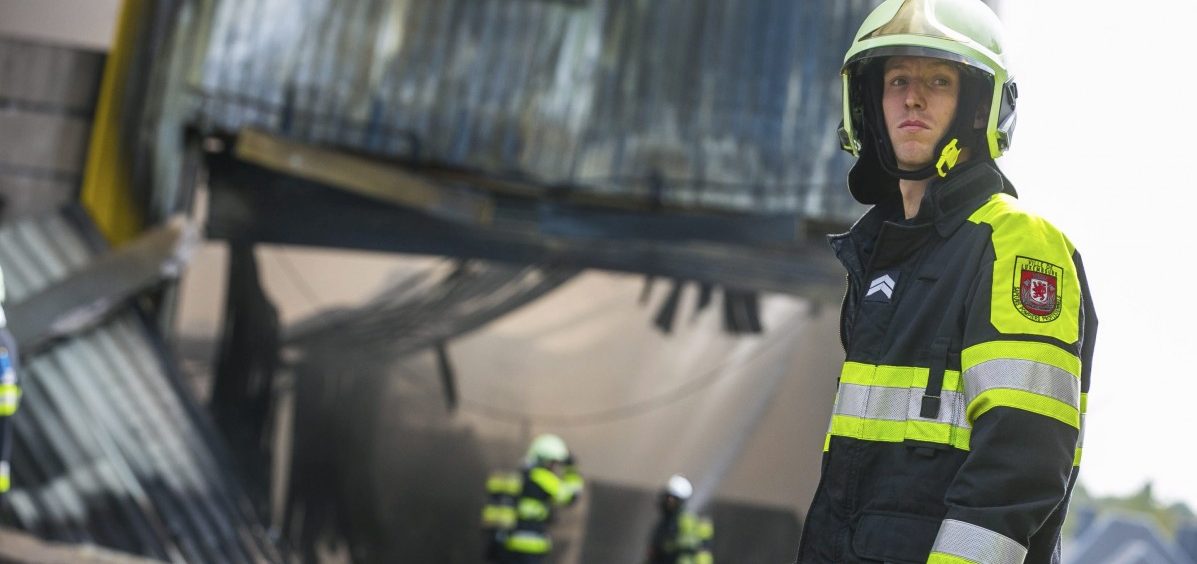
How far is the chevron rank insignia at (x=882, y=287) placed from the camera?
7.47 ft

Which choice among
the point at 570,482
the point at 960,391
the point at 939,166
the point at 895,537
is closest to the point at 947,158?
the point at 939,166

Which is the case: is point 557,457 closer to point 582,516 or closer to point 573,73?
point 573,73

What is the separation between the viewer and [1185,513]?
48.7 m

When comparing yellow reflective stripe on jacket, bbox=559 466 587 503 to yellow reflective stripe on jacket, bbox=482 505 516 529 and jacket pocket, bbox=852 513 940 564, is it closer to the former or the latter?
yellow reflective stripe on jacket, bbox=482 505 516 529

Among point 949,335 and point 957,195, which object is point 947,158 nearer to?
point 957,195

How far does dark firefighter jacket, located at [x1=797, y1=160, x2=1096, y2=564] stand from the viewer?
194 cm

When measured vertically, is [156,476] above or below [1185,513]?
above

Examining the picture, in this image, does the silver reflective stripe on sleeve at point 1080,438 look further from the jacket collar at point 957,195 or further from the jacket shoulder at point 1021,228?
the jacket collar at point 957,195

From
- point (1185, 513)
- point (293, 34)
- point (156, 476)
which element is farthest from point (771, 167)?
point (1185, 513)

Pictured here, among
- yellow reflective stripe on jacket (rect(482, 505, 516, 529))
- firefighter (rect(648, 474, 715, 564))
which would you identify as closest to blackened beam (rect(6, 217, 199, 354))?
yellow reflective stripe on jacket (rect(482, 505, 516, 529))

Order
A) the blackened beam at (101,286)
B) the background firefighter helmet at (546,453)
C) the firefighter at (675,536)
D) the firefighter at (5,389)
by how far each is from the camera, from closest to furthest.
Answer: the firefighter at (5,389), the blackened beam at (101,286), the background firefighter helmet at (546,453), the firefighter at (675,536)

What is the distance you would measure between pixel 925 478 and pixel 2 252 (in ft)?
28.3

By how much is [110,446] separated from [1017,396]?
7.82 meters

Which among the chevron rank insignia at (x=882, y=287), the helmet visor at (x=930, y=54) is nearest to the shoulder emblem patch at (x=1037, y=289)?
the chevron rank insignia at (x=882, y=287)
